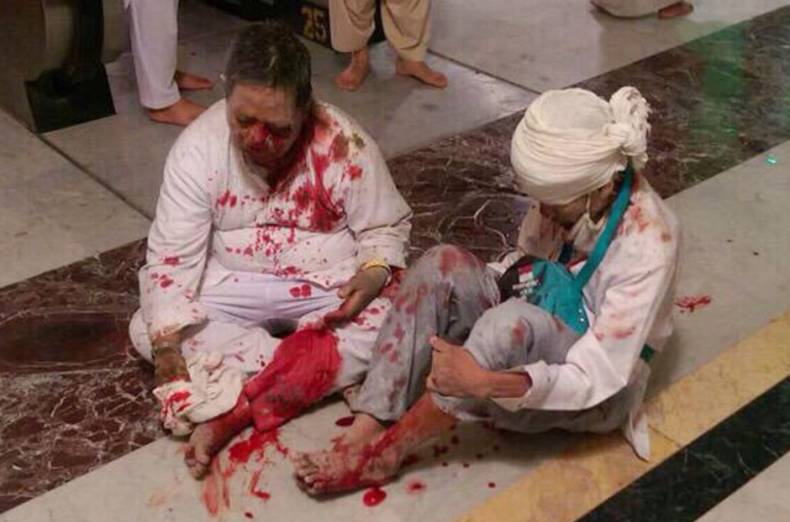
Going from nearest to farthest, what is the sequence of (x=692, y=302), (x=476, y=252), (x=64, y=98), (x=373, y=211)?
(x=373, y=211) → (x=692, y=302) → (x=476, y=252) → (x=64, y=98)

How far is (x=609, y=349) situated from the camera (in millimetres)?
1670

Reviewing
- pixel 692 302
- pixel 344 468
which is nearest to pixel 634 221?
pixel 344 468

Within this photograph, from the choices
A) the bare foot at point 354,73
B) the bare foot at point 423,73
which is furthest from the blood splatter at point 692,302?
the bare foot at point 354,73

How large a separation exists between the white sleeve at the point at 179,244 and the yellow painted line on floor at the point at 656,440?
67cm

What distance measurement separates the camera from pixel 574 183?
1644mm

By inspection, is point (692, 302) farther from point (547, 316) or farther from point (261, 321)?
point (261, 321)

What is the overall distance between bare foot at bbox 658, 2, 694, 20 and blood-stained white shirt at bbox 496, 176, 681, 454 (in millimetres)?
2687

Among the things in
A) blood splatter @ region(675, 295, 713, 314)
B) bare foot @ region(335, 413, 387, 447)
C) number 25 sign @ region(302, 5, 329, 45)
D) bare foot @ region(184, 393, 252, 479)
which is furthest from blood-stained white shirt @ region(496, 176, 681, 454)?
number 25 sign @ region(302, 5, 329, 45)

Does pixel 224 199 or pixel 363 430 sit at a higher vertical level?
pixel 224 199

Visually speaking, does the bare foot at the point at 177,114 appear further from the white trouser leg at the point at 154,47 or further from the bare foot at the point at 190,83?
the bare foot at the point at 190,83

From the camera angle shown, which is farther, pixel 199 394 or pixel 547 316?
pixel 199 394

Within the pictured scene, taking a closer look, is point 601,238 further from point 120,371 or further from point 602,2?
point 602,2

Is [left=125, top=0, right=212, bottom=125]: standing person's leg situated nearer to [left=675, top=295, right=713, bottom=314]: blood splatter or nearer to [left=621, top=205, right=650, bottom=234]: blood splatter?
[left=675, top=295, right=713, bottom=314]: blood splatter

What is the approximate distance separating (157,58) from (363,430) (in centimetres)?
176
